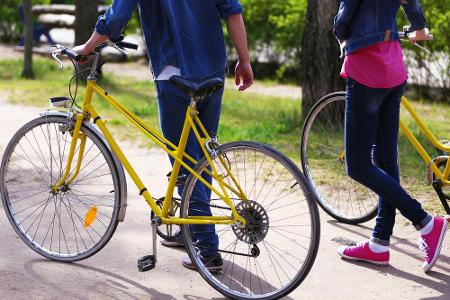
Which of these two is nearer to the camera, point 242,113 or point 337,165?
point 337,165

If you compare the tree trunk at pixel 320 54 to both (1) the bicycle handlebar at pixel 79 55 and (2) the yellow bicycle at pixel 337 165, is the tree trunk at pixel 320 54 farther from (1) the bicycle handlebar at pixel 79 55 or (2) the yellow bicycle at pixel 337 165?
(1) the bicycle handlebar at pixel 79 55

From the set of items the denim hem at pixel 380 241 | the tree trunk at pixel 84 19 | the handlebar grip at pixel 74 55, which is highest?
the handlebar grip at pixel 74 55

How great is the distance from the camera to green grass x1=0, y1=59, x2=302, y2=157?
8367 millimetres

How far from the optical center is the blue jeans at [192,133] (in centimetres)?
451

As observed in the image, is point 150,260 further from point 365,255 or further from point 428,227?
point 428,227

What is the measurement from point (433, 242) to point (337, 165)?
1.39m

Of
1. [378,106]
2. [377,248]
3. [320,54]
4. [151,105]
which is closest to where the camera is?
[378,106]

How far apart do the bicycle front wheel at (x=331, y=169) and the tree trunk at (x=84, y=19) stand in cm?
586

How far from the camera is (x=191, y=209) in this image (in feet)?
14.8

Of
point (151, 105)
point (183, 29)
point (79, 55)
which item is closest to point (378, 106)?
point (183, 29)

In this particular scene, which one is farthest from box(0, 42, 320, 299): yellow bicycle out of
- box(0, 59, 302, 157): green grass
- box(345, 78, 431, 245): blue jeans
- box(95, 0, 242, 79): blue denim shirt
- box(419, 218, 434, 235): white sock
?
box(0, 59, 302, 157): green grass

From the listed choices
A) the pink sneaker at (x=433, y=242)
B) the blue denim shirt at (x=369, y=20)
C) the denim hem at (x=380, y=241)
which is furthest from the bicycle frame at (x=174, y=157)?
the pink sneaker at (x=433, y=242)

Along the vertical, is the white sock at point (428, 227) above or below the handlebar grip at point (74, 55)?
Result: below

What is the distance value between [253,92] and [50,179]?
23.5 feet
